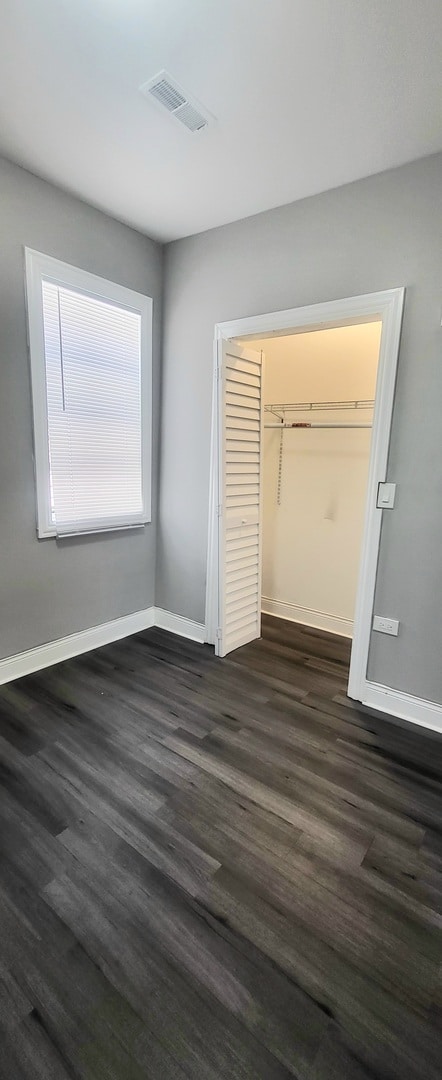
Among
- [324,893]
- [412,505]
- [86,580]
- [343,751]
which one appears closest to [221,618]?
[86,580]

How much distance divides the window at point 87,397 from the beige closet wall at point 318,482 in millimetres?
1150

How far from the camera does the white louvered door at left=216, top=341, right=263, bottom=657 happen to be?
2.79 m

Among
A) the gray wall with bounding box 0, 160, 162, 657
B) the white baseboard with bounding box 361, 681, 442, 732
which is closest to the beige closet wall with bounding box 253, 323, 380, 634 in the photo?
the white baseboard with bounding box 361, 681, 442, 732

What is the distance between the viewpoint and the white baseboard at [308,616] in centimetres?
345

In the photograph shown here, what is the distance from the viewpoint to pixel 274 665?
289 cm

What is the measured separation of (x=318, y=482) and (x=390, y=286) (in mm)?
1576

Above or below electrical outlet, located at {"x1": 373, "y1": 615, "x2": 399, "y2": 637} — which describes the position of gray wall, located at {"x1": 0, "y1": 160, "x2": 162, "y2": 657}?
above

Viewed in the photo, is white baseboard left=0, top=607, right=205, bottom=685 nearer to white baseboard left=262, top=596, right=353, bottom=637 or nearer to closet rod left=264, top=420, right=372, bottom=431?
white baseboard left=262, top=596, right=353, bottom=637

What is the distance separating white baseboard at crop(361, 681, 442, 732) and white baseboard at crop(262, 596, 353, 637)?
988mm

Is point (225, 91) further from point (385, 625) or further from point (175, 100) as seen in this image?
point (385, 625)

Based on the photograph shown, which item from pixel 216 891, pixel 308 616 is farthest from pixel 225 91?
pixel 308 616

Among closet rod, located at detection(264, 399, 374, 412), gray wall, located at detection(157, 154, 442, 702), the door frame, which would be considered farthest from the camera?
closet rod, located at detection(264, 399, 374, 412)

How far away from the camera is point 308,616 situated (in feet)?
11.9

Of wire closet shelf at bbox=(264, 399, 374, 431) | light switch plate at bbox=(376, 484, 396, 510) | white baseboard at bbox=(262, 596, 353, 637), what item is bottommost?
white baseboard at bbox=(262, 596, 353, 637)
